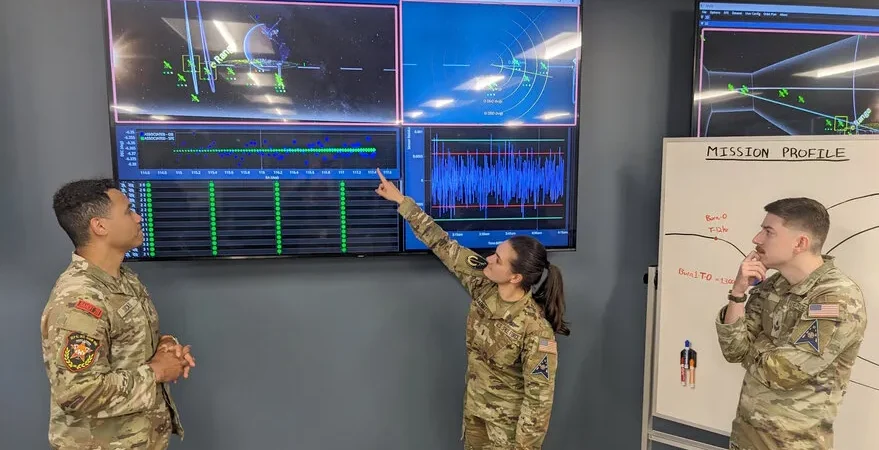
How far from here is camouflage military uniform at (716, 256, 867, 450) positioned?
65.1 inches

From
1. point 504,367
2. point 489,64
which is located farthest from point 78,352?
point 489,64

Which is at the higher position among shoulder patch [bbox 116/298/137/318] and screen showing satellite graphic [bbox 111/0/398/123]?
screen showing satellite graphic [bbox 111/0/398/123]

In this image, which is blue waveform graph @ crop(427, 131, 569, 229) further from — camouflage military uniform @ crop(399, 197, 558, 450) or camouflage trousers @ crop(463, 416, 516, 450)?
camouflage trousers @ crop(463, 416, 516, 450)

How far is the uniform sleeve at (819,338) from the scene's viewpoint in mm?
1646

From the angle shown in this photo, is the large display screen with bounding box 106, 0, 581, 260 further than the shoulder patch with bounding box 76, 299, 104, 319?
Yes

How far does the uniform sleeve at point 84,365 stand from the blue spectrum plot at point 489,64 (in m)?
1.43

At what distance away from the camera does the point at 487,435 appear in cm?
215

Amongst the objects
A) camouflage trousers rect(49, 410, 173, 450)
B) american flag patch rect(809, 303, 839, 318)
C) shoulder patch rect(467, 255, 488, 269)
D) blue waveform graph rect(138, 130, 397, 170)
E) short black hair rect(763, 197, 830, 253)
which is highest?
blue waveform graph rect(138, 130, 397, 170)

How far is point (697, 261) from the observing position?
2.34 metres

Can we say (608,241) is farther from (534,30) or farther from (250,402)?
(250,402)

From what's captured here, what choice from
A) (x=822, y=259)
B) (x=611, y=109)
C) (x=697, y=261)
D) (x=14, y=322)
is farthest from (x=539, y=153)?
(x=14, y=322)

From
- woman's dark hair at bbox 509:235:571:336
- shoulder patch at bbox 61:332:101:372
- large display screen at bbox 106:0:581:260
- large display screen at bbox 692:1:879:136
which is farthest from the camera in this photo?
large display screen at bbox 692:1:879:136

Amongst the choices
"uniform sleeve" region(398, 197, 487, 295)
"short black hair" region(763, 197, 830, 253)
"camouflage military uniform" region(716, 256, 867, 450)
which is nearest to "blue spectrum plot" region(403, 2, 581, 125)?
"uniform sleeve" region(398, 197, 487, 295)

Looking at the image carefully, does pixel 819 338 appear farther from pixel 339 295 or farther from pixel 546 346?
pixel 339 295
